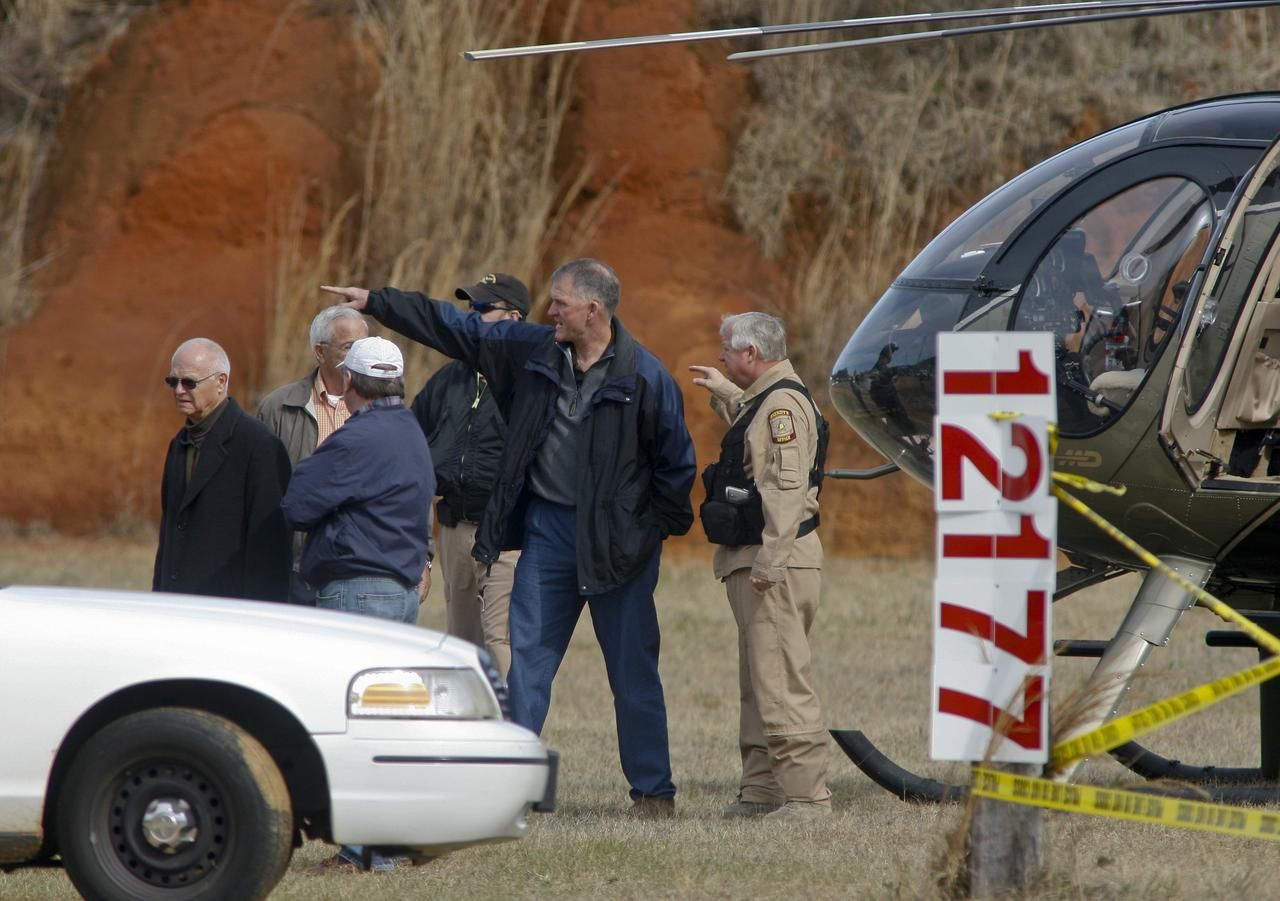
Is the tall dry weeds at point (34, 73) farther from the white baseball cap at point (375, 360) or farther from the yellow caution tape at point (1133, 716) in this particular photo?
the yellow caution tape at point (1133, 716)

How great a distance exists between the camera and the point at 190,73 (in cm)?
1991

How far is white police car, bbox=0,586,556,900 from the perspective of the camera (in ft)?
15.7

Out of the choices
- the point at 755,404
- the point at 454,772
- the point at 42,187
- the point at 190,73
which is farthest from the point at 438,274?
the point at 454,772

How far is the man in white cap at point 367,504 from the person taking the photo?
6121 millimetres

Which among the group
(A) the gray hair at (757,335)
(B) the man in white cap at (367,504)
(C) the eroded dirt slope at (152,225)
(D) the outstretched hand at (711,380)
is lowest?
(B) the man in white cap at (367,504)

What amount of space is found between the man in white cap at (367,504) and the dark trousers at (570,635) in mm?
873

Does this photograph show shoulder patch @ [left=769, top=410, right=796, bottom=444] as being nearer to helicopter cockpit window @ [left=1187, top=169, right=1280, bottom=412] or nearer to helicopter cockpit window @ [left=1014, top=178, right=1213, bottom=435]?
helicopter cockpit window @ [left=1014, top=178, right=1213, bottom=435]

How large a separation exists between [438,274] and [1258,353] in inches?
539

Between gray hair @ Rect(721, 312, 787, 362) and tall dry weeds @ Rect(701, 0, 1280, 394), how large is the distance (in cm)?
1228

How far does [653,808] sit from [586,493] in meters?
1.31

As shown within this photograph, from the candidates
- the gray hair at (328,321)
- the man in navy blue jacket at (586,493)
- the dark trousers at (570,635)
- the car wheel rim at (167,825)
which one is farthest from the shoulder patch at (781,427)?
the car wheel rim at (167,825)

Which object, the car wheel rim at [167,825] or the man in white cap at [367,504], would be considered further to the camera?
the man in white cap at [367,504]

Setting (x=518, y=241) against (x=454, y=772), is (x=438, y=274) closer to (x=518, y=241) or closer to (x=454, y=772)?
(x=518, y=241)

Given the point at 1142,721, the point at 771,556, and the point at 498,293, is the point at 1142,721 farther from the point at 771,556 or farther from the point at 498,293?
the point at 498,293
